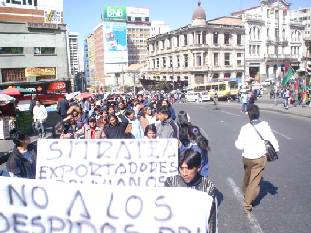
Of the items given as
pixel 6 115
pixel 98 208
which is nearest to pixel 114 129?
pixel 98 208

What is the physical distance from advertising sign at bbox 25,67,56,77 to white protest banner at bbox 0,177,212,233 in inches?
1524

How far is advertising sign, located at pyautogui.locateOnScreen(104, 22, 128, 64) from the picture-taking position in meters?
135

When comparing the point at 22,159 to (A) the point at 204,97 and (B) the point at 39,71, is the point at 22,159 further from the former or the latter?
(A) the point at 204,97

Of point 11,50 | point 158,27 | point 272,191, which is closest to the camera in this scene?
point 272,191

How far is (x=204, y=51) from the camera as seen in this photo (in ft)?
229

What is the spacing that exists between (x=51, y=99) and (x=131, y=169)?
101ft

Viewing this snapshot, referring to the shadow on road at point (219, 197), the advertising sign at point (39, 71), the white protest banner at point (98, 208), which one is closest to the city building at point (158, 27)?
the advertising sign at point (39, 71)

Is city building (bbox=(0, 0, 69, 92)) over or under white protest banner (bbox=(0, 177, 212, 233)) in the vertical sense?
over

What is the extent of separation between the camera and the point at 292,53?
271ft

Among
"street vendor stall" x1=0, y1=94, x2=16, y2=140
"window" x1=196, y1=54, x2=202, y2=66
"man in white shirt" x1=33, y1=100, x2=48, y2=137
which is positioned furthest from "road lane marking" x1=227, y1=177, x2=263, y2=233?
"window" x1=196, y1=54, x2=202, y2=66

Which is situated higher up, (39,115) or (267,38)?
(267,38)

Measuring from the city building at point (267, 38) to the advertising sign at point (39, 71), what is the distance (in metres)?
44.0

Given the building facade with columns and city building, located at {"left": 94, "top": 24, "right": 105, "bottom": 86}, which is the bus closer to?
the building facade with columns

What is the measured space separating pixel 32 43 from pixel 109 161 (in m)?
37.9
